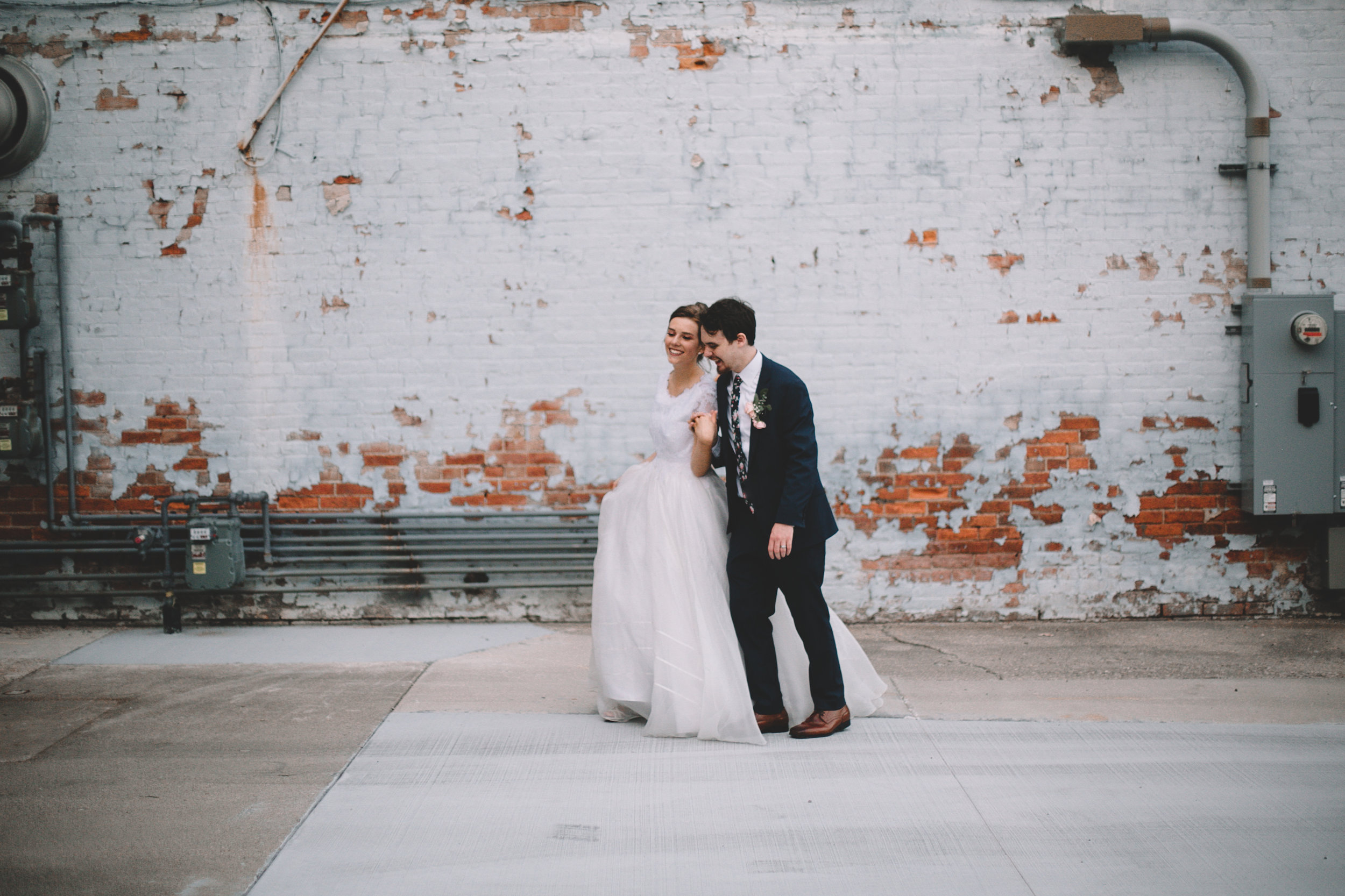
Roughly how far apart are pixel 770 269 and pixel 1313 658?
370cm

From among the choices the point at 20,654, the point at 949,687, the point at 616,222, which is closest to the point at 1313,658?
the point at 949,687

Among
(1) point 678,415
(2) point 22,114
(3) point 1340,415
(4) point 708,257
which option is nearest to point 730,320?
(1) point 678,415

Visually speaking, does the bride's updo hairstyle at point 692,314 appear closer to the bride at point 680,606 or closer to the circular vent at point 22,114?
the bride at point 680,606

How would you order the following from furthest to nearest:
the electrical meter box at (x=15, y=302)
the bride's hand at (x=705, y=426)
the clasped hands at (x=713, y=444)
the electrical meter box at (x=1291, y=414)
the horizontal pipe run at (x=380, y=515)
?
the horizontal pipe run at (x=380, y=515), the electrical meter box at (x=1291, y=414), the electrical meter box at (x=15, y=302), the bride's hand at (x=705, y=426), the clasped hands at (x=713, y=444)

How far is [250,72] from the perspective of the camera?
6.18 meters

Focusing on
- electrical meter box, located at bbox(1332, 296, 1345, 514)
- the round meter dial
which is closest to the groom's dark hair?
the round meter dial

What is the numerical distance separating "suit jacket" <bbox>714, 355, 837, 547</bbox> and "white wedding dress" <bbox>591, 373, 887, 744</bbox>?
0.25 m

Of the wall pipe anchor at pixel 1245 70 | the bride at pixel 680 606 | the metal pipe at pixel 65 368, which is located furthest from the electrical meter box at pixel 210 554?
the wall pipe anchor at pixel 1245 70

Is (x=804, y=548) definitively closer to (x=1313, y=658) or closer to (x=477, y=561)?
(x=477, y=561)

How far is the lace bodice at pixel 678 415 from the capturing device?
452 cm

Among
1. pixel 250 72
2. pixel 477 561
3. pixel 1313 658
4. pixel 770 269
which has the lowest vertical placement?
pixel 1313 658

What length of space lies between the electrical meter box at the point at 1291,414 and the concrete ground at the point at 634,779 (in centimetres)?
91

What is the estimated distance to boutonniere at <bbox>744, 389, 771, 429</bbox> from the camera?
4.27 m

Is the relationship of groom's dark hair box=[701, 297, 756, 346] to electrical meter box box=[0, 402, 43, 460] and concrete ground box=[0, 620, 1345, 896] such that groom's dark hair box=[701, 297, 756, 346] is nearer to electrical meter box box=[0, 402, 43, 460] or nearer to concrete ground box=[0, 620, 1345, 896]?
concrete ground box=[0, 620, 1345, 896]
